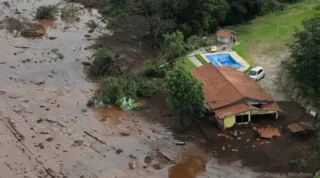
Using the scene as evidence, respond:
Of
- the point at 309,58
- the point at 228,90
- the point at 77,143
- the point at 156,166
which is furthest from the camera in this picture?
the point at 228,90

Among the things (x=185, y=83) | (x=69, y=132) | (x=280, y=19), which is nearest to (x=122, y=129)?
(x=69, y=132)

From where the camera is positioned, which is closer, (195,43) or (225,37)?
(195,43)

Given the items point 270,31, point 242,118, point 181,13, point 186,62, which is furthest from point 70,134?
point 270,31

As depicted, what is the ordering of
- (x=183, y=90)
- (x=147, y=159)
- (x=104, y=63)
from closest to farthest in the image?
(x=147, y=159), (x=183, y=90), (x=104, y=63)

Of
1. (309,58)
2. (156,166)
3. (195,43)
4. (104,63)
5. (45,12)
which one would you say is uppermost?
(309,58)

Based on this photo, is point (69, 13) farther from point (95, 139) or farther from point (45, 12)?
point (95, 139)

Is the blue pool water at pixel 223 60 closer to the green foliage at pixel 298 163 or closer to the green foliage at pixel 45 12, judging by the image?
the green foliage at pixel 298 163

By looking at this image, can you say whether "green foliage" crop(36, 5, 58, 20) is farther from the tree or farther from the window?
the window

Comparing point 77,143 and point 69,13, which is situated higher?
point 69,13
